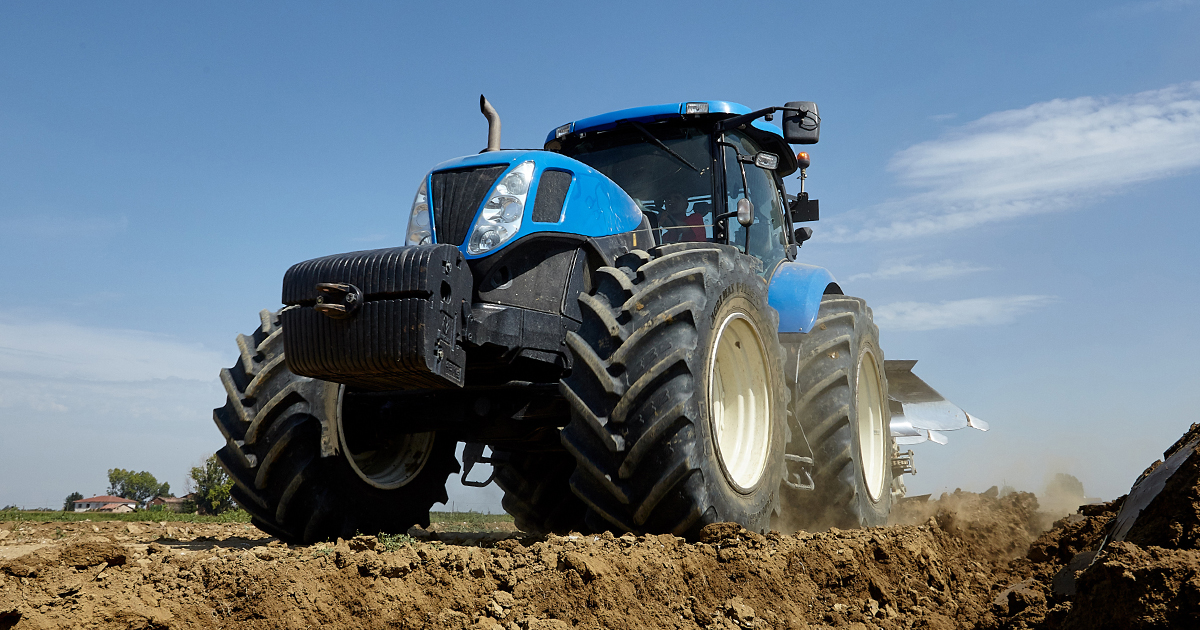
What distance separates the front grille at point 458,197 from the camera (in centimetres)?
453

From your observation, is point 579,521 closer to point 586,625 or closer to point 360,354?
point 360,354

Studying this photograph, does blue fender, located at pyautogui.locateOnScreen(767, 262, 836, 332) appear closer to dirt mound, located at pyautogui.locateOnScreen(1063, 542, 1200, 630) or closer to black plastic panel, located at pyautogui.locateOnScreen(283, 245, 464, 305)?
black plastic panel, located at pyautogui.locateOnScreen(283, 245, 464, 305)

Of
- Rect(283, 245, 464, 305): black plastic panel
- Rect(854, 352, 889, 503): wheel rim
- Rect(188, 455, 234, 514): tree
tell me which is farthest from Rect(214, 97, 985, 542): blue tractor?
Rect(188, 455, 234, 514): tree

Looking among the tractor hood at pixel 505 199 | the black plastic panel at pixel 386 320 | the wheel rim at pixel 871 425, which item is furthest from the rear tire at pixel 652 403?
the wheel rim at pixel 871 425

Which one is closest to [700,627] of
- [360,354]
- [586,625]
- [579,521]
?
[586,625]

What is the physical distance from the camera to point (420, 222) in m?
4.71

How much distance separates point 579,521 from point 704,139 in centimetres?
288

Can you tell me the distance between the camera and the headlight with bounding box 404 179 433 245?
15.3 feet

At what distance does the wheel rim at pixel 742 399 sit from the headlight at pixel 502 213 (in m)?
1.22

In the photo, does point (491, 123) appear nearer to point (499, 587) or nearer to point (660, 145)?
point (660, 145)

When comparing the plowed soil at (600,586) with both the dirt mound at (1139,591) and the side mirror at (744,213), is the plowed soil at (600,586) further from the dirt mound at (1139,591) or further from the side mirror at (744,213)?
the side mirror at (744,213)

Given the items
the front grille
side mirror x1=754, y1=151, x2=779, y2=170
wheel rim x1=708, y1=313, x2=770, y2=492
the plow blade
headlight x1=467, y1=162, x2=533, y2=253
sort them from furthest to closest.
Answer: the plow blade < side mirror x1=754, y1=151, x2=779, y2=170 < wheel rim x1=708, y1=313, x2=770, y2=492 < the front grille < headlight x1=467, y1=162, x2=533, y2=253

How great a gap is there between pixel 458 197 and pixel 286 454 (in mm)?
1615

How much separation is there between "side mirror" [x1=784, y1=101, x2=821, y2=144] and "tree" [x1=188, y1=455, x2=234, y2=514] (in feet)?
28.2
